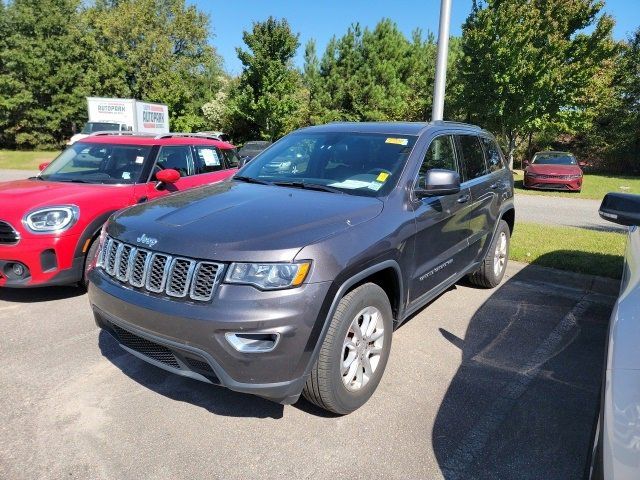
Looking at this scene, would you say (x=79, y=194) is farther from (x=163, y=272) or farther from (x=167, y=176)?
(x=163, y=272)

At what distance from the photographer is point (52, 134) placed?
36844 millimetres

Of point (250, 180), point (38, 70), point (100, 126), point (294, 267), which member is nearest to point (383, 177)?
point (250, 180)

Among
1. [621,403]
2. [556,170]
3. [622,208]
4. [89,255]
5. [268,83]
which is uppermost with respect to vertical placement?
[268,83]

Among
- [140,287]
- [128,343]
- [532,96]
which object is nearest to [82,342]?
Result: [128,343]

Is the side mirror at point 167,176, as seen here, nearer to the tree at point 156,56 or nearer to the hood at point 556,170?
the hood at point 556,170

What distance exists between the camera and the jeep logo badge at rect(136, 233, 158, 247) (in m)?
2.74

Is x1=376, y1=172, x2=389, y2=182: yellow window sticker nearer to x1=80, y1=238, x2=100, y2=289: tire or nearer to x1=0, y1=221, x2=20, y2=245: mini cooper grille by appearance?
x1=80, y1=238, x2=100, y2=289: tire

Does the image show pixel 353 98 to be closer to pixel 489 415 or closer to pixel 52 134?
pixel 52 134

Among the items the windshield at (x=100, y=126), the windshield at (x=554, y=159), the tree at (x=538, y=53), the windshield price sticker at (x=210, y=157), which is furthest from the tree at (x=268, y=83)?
the windshield price sticker at (x=210, y=157)

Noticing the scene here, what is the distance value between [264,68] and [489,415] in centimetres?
2636

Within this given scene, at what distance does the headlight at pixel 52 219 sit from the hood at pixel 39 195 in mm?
59

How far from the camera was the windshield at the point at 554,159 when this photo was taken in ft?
59.6

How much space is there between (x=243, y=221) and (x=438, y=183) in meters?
1.41

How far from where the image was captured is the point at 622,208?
9.81 ft
